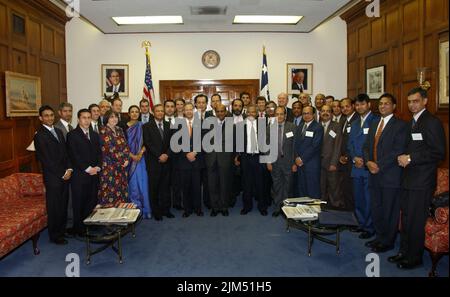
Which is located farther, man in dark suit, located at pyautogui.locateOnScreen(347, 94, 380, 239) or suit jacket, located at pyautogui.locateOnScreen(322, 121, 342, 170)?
suit jacket, located at pyautogui.locateOnScreen(322, 121, 342, 170)

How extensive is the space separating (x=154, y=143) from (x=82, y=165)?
110 centimetres

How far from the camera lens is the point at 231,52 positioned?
27.6 ft

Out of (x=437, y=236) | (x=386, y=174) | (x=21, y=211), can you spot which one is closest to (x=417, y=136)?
(x=386, y=174)

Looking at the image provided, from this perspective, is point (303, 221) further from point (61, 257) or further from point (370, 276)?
point (61, 257)

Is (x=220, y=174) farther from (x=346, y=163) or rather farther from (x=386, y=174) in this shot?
(x=386, y=174)

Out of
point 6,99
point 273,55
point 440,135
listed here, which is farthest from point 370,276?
point 273,55

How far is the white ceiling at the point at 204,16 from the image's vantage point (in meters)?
6.10

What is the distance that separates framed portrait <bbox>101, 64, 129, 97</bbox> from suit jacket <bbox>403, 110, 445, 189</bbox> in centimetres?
630

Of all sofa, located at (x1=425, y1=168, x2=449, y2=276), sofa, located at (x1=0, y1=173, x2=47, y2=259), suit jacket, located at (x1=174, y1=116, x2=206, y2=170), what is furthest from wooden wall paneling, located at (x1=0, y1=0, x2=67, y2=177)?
sofa, located at (x1=425, y1=168, x2=449, y2=276)

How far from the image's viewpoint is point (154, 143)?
5.25 meters

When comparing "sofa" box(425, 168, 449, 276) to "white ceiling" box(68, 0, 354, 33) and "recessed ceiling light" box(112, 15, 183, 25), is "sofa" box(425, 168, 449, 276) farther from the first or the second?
"recessed ceiling light" box(112, 15, 183, 25)

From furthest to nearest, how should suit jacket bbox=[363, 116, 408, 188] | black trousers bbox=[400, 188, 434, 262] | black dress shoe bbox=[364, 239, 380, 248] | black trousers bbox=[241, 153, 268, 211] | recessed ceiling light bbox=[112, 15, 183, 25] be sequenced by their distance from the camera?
recessed ceiling light bbox=[112, 15, 183, 25], black trousers bbox=[241, 153, 268, 211], black dress shoe bbox=[364, 239, 380, 248], suit jacket bbox=[363, 116, 408, 188], black trousers bbox=[400, 188, 434, 262]

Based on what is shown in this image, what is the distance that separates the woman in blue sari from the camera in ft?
17.4

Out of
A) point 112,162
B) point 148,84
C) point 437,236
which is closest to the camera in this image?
point 437,236
